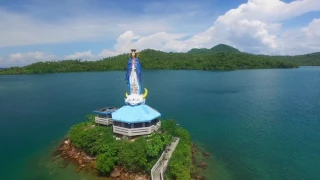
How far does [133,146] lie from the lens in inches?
775

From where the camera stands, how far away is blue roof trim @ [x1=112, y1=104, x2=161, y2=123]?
21.8m

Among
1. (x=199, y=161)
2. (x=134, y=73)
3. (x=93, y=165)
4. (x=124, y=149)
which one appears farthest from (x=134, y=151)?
(x=134, y=73)

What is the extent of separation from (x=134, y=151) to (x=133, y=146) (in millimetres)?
534

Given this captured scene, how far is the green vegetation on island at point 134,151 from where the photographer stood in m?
18.8

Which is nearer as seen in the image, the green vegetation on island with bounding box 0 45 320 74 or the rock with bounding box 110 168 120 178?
the rock with bounding box 110 168 120 178

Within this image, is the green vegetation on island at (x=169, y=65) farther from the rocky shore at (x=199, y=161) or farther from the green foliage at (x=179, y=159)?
the green foliage at (x=179, y=159)

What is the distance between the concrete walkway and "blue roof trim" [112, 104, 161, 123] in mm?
2998

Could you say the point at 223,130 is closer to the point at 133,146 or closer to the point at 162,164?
the point at 162,164

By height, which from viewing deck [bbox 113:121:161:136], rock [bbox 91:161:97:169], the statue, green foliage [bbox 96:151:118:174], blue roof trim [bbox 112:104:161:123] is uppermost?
the statue

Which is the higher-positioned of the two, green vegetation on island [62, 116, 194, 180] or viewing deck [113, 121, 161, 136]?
viewing deck [113, 121, 161, 136]

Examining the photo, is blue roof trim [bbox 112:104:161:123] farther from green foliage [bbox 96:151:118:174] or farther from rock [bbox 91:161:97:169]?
rock [bbox 91:161:97:169]

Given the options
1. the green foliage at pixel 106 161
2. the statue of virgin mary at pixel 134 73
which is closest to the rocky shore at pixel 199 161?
the green foliage at pixel 106 161

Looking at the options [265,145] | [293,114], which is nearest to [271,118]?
[293,114]

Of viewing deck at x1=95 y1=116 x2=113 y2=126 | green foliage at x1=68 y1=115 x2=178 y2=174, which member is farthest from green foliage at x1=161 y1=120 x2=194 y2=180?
viewing deck at x1=95 y1=116 x2=113 y2=126
